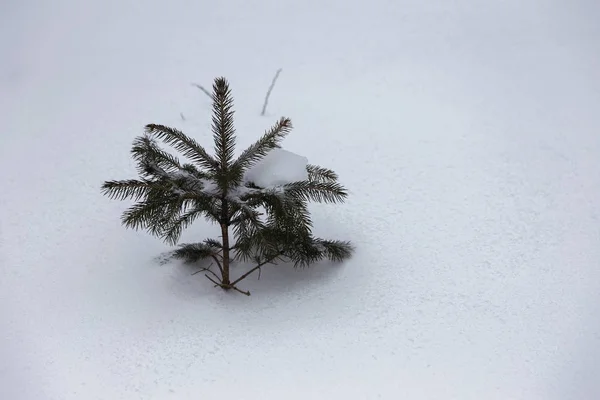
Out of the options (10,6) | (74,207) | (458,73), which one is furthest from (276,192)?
(10,6)

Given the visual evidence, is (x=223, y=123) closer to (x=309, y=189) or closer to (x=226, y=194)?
(x=226, y=194)

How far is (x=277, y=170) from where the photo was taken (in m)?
4.38

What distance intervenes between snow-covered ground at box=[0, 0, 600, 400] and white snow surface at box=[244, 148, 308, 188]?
0.84m

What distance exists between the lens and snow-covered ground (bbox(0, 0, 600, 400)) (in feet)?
13.3

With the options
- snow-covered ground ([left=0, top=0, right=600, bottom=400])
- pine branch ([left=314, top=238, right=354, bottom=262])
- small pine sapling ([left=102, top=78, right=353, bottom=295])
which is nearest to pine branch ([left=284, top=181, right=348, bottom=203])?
small pine sapling ([left=102, top=78, right=353, bottom=295])

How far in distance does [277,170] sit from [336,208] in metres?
1.24

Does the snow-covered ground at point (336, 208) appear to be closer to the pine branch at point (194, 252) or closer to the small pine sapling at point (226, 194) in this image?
the pine branch at point (194, 252)

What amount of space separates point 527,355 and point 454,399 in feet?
2.19

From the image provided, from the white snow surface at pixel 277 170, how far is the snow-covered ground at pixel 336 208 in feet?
2.76

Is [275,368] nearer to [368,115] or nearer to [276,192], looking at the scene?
[276,192]

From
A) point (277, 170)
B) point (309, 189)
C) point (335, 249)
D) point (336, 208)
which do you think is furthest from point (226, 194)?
point (336, 208)

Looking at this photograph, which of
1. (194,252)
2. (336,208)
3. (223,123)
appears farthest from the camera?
(336,208)

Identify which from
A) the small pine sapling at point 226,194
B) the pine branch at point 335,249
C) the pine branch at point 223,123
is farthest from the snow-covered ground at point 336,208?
the pine branch at point 223,123

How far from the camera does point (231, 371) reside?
4.00 m
